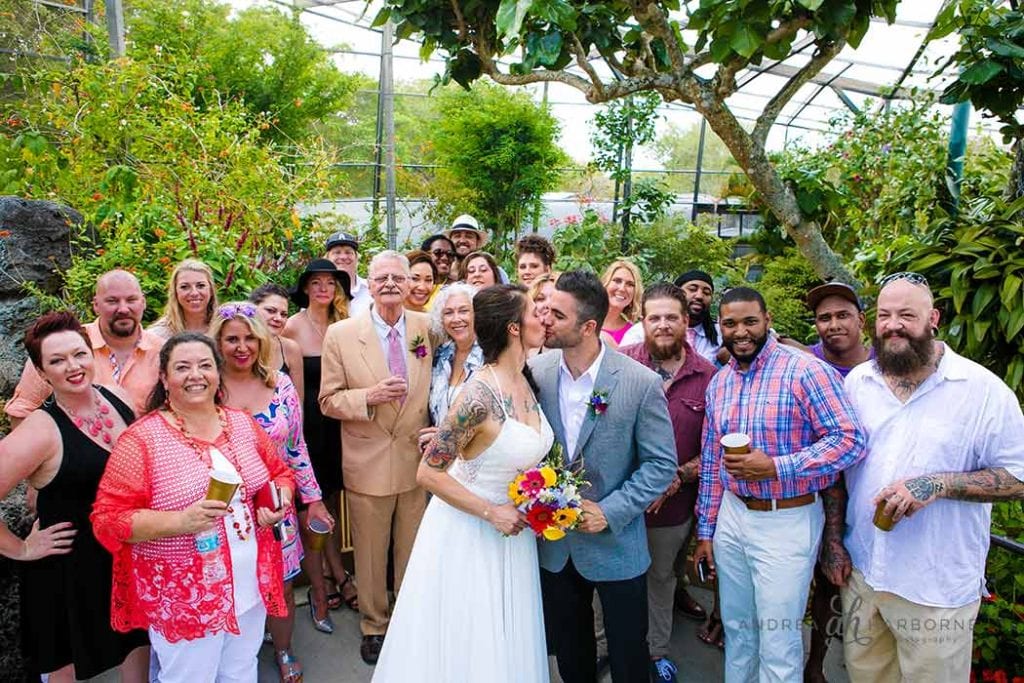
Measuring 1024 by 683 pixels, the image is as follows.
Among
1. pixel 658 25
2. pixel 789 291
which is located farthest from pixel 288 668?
pixel 789 291

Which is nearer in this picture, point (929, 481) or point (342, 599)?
point (929, 481)

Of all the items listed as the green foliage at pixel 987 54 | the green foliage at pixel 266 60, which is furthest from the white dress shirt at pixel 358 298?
the green foliage at pixel 266 60

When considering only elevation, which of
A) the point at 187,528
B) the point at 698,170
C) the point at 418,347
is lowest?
the point at 187,528

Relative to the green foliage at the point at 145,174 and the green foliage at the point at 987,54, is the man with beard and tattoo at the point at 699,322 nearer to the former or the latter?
the green foliage at the point at 987,54

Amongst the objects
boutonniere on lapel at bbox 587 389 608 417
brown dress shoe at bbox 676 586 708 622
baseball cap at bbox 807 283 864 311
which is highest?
baseball cap at bbox 807 283 864 311

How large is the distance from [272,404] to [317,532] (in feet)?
2.34

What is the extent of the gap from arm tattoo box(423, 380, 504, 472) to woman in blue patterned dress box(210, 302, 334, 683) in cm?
108

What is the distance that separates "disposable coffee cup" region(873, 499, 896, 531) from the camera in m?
2.71

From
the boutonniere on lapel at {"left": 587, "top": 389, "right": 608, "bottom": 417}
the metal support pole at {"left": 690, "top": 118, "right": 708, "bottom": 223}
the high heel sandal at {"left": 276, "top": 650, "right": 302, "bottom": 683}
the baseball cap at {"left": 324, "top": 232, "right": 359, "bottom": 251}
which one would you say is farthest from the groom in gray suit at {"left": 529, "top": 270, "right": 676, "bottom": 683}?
the metal support pole at {"left": 690, "top": 118, "right": 708, "bottom": 223}

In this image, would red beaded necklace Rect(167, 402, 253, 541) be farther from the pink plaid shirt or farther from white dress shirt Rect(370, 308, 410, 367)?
the pink plaid shirt

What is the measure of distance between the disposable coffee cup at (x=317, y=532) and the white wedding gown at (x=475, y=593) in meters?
0.80

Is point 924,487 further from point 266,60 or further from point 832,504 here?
point 266,60

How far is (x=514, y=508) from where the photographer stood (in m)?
2.85

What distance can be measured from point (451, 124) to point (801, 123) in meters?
9.70
